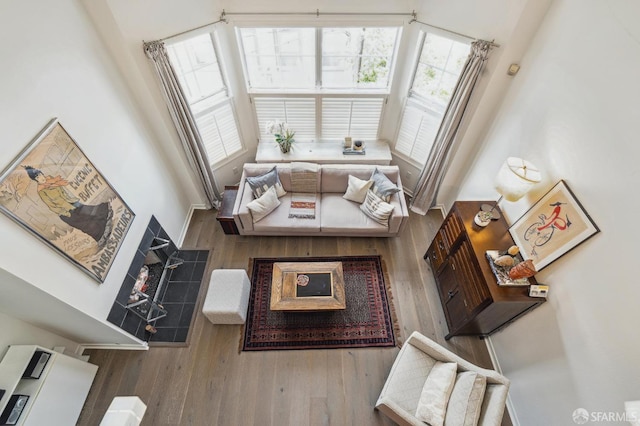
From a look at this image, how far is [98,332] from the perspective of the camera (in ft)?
9.20

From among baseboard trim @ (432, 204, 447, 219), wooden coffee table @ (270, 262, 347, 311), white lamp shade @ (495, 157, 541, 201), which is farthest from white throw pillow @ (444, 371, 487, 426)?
baseboard trim @ (432, 204, 447, 219)

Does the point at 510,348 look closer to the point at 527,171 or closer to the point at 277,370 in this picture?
the point at 527,171

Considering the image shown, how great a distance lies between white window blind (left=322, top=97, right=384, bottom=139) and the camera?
13.5 feet

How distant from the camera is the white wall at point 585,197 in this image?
181cm

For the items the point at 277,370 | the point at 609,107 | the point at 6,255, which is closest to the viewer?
the point at 6,255

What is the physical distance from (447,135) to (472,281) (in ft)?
5.78

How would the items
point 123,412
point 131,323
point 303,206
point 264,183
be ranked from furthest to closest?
point 303,206, point 264,183, point 131,323, point 123,412

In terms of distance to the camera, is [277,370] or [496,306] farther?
[277,370]

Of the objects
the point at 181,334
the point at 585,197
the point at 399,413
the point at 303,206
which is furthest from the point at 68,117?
the point at 585,197

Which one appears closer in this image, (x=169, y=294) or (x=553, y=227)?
(x=553, y=227)

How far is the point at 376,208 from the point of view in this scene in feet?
12.3

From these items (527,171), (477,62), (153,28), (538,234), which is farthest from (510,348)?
(153,28)

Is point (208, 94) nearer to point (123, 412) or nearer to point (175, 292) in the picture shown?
point (175, 292)

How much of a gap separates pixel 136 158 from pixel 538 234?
3.95 meters
